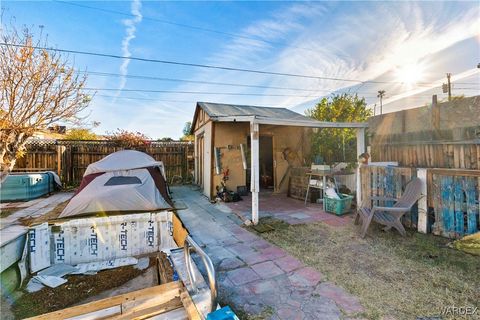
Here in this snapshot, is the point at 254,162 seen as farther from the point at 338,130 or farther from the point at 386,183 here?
the point at 338,130

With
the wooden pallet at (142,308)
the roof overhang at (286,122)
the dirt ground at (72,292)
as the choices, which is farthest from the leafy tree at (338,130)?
the wooden pallet at (142,308)

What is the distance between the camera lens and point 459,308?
2002 millimetres

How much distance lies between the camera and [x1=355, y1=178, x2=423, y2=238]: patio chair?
3.71 metres

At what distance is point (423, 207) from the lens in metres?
3.86

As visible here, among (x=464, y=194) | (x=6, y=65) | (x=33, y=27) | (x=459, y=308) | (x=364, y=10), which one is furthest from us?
(x=364, y=10)

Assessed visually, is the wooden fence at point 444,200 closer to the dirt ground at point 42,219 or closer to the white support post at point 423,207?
the white support post at point 423,207

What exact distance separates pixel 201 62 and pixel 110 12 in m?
3.67

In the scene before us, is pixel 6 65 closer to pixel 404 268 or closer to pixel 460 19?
pixel 404 268

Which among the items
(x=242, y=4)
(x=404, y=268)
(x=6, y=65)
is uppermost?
(x=242, y=4)

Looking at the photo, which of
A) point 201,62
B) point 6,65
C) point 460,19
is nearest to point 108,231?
point 6,65

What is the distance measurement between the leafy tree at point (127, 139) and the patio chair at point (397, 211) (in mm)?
9854

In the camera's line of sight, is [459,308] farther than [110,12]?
No

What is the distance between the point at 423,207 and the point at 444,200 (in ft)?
1.07

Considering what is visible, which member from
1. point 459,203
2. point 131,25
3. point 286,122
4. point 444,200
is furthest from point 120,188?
point 459,203
